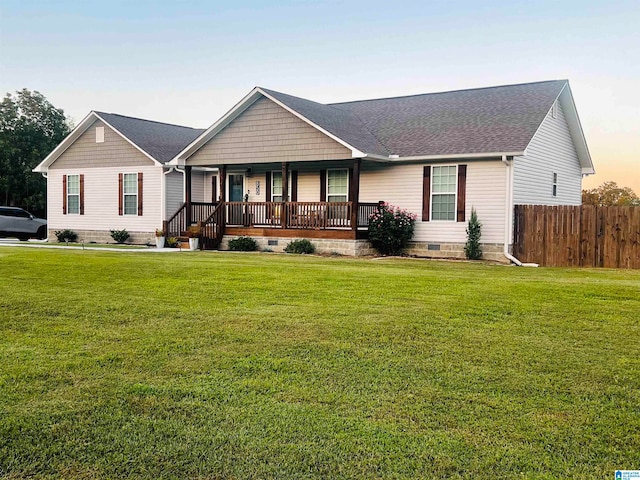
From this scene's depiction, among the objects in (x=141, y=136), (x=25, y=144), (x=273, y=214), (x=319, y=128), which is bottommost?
(x=273, y=214)

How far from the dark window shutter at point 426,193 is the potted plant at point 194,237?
301 inches

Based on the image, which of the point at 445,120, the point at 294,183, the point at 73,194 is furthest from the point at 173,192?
the point at 445,120

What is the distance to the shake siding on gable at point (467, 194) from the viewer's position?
17.8 m

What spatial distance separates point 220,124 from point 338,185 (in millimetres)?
4539

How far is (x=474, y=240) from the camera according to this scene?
17.8 metres

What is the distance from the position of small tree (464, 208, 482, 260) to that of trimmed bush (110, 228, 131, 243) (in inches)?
556

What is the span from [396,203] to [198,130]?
47.8 feet

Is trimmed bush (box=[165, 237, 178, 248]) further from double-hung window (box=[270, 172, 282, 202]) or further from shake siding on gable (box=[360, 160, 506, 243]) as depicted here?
shake siding on gable (box=[360, 160, 506, 243])

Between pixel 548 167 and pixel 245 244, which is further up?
pixel 548 167

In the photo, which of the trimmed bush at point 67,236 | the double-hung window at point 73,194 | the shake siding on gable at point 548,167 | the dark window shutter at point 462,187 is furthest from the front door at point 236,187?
the shake siding on gable at point 548,167

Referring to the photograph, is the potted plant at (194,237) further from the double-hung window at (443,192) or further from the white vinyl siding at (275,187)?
the double-hung window at (443,192)

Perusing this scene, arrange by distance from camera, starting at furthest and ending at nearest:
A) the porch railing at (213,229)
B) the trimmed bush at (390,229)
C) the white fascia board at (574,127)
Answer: the porch railing at (213,229) < the white fascia board at (574,127) < the trimmed bush at (390,229)

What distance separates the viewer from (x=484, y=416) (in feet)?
14.5

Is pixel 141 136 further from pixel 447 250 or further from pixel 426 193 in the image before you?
pixel 447 250
